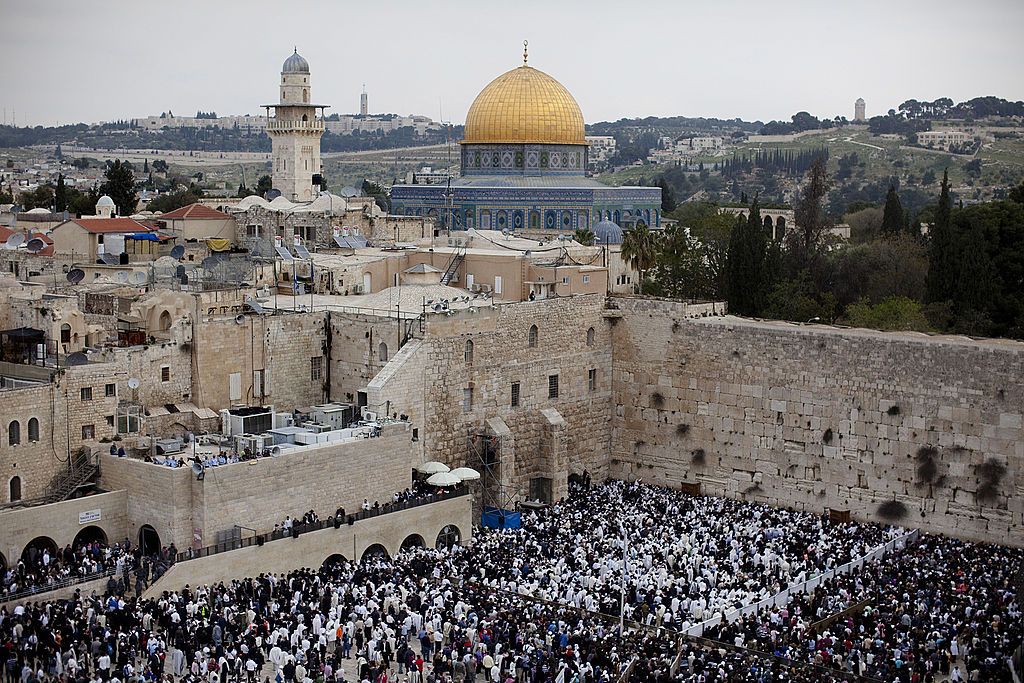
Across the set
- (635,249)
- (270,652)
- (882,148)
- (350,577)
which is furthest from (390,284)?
(882,148)

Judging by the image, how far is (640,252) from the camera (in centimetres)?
4416

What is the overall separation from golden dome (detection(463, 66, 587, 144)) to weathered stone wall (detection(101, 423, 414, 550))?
23300 mm

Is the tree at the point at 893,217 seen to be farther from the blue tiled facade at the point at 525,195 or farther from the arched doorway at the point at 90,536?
the arched doorway at the point at 90,536

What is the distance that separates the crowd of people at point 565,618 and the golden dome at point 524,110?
23166mm

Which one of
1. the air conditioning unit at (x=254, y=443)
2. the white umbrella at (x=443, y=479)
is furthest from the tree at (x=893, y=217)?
the air conditioning unit at (x=254, y=443)

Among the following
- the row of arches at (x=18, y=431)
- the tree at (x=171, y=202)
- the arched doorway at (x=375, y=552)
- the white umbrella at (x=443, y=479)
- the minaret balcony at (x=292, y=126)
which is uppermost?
the minaret balcony at (x=292, y=126)

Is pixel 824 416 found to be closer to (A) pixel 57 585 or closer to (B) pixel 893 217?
(A) pixel 57 585

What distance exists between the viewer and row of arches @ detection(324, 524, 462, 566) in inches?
1123

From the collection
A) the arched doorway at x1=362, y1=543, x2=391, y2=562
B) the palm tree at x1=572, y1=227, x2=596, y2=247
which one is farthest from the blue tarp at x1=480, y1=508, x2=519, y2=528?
the palm tree at x1=572, y1=227, x2=596, y2=247

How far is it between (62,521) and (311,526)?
433cm

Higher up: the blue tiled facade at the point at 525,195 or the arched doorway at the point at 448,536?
the blue tiled facade at the point at 525,195

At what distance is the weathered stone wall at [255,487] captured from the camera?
2711 cm

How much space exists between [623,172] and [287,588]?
12925 cm

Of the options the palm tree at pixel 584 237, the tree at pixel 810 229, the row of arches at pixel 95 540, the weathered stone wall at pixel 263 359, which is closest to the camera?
the row of arches at pixel 95 540
